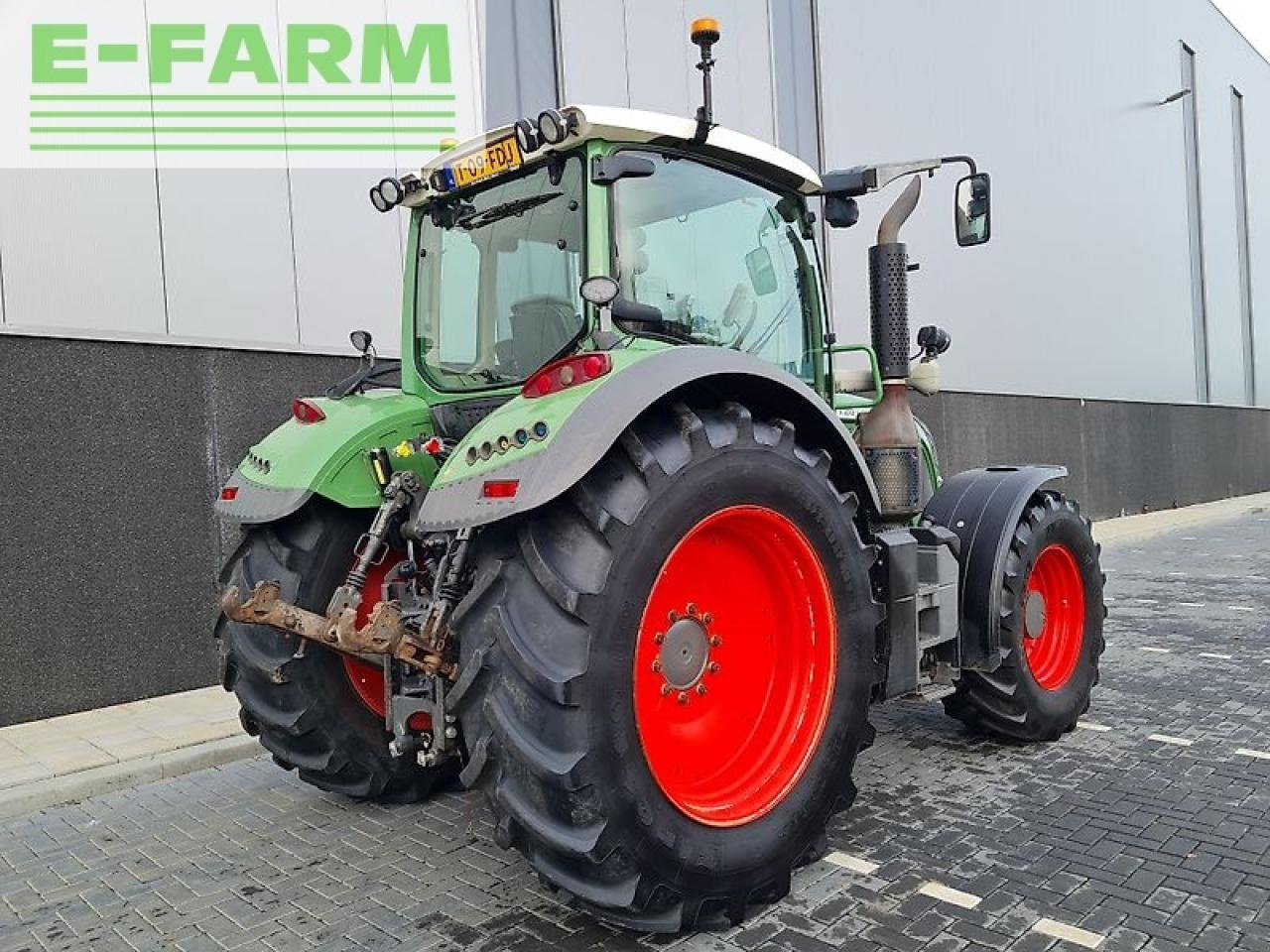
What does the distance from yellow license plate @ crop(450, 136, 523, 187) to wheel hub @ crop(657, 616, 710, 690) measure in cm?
168

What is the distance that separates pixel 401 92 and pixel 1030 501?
557cm

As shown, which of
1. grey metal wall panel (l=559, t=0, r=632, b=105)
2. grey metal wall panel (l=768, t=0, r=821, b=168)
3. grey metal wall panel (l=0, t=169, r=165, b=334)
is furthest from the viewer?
grey metal wall panel (l=768, t=0, r=821, b=168)

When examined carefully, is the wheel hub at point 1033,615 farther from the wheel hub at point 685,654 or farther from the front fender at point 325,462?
the front fender at point 325,462

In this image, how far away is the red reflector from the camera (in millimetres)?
2615

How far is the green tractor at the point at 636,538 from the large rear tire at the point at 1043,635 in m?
0.02

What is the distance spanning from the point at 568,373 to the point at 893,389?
192cm

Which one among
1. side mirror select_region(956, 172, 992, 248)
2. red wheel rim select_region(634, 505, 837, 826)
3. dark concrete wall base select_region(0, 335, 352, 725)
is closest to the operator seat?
red wheel rim select_region(634, 505, 837, 826)

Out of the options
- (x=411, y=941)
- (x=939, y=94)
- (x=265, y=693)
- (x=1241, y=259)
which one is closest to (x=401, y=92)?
(x=265, y=693)

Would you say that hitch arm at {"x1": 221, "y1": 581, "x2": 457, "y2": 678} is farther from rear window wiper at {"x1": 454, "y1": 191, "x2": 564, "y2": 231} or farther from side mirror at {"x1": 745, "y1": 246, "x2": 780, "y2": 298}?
side mirror at {"x1": 745, "y1": 246, "x2": 780, "y2": 298}

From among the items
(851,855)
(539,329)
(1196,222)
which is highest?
(1196,222)

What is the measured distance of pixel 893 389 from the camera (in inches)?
168

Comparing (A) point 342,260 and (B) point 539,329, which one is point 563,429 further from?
(A) point 342,260

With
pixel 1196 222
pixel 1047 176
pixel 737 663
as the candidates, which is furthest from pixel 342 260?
pixel 1196 222

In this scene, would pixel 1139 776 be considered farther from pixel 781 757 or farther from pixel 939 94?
pixel 939 94
